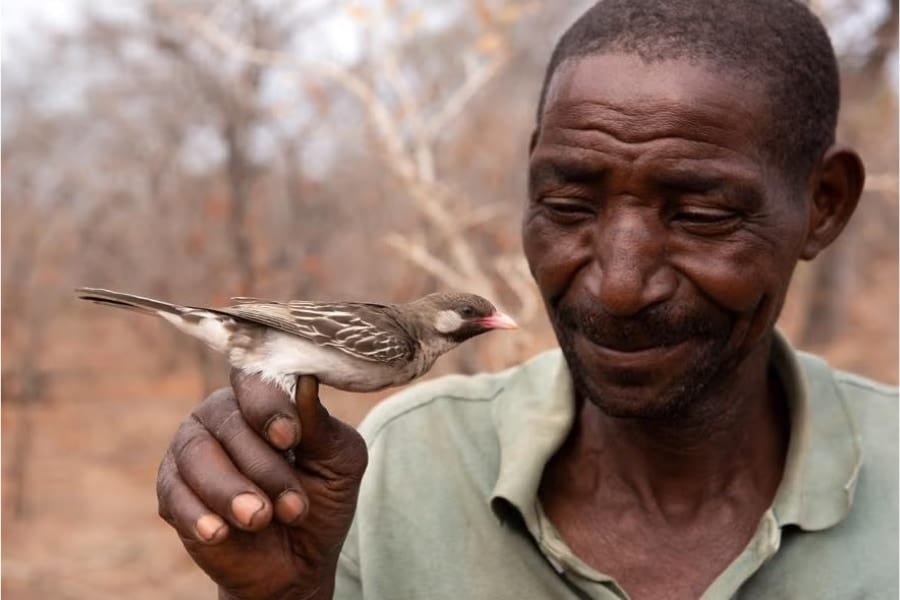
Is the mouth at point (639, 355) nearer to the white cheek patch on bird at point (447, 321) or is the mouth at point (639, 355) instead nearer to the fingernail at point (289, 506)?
the white cheek patch on bird at point (447, 321)

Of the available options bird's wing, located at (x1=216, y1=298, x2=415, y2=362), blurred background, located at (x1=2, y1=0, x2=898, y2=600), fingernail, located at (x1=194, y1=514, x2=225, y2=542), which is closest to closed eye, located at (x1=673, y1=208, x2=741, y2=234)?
bird's wing, located at (x1=216, y1=298, x2=415, y2=362)

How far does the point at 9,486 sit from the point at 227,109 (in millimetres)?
8118

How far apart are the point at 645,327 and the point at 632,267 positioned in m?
0.18

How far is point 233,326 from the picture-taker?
2596 mm

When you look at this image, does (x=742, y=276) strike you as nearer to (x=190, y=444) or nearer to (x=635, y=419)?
(x=635, y=419)

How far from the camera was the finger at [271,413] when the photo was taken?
221 centimetres

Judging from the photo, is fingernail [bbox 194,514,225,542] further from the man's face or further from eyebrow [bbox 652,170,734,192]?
eyebrow [bbox 652,170,734,192]

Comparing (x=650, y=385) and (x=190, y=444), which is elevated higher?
(x=190, y=444)

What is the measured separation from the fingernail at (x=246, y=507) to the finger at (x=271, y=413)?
139mm

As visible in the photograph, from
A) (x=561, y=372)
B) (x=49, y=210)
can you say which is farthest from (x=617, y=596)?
(x=49, y=210)

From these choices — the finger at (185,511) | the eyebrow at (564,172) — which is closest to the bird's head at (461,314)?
the eyebrow at (564,172)

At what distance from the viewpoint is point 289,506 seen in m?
2.19

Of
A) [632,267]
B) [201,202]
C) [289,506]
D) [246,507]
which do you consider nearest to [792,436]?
[632,267]

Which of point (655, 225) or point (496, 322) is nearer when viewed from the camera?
point (655, 225)
